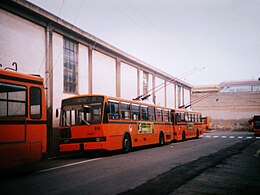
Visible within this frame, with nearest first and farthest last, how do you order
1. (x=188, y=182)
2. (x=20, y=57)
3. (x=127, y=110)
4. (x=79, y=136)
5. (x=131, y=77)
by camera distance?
1. (x=188, y=182)
2. (x=79, y=136)
3. (x=20, y=57)
4. (x=127, y=110)
5. (x=131, y=77)

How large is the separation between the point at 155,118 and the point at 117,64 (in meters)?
7.29

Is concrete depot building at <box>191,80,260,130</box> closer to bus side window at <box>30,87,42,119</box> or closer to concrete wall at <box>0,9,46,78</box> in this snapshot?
concrete wall at <box>0,9,46,78</box>

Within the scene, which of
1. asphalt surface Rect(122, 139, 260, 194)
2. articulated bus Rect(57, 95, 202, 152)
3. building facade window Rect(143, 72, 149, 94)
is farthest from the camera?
building facade window Rect(143, 72, 149, 94)

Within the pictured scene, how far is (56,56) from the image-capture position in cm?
1791

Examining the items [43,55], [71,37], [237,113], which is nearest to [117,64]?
[71,37]

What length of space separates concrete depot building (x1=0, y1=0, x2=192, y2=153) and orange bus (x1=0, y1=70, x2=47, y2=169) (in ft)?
18.2

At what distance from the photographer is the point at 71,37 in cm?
1931

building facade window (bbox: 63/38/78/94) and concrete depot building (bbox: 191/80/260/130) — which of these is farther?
concrete depot building (bbox: 191/80/260/130)

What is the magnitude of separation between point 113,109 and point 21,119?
6.42 metres

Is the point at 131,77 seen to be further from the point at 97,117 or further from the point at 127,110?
the point at 97,117

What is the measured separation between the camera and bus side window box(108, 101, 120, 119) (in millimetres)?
14373

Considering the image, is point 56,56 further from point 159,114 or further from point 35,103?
point 35,103

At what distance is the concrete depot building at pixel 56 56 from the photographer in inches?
582

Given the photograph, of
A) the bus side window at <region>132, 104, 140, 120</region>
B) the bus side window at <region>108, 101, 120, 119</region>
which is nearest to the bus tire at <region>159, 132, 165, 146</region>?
the bus side window at <region>132, 104, 140, 120</region>
